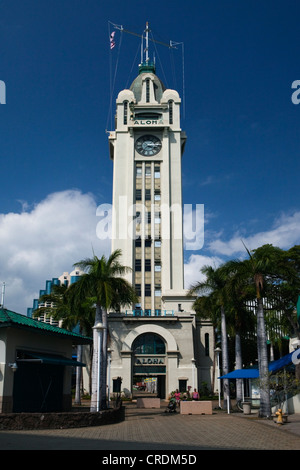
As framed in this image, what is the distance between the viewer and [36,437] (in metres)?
17.7

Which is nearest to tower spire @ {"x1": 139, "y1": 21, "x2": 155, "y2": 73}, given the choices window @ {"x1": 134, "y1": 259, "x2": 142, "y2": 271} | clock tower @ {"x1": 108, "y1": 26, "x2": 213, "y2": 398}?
clock tower @ {"x1": 108, "y1": 26, "x2": 213, "y2": 398}

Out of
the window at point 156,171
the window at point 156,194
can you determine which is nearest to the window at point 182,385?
the window at point 156,194

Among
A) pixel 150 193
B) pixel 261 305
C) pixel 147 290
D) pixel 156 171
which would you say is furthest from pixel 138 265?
pixel 261 305

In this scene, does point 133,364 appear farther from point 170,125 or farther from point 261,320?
point 170,125

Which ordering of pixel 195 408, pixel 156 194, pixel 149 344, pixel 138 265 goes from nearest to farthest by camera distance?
1. pixel 195 408
2. pixel 149 344
3. pixel 138 265
4. pixel 156 194

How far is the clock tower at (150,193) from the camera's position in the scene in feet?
226

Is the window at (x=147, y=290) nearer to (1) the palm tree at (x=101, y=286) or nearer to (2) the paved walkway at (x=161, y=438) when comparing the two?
(1) the palm tree at (x=101, y=286)

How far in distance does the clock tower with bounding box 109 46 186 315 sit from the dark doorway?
112 ft

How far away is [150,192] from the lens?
73.3m

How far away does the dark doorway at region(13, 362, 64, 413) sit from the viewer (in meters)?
25.7

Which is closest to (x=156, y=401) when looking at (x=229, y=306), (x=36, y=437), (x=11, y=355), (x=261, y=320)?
(x=229, y=306)

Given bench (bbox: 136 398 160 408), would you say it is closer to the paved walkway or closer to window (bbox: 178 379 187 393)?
the paved walkway

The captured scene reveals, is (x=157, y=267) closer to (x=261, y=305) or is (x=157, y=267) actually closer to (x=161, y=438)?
(x=261, y=305)

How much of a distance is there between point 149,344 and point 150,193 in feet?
87.0
